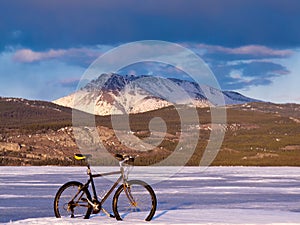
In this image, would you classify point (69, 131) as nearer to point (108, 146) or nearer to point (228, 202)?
point (108, 146)

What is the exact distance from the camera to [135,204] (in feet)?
52.3

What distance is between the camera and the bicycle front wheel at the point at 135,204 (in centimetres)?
1548

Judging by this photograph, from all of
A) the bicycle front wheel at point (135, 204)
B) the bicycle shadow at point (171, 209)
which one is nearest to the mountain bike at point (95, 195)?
the bicycle front wheel at point (135, 204)

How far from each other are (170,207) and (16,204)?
5547 millimetres

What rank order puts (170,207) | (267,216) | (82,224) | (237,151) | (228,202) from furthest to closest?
(237,151)
(228,202)
(170,207)
(267,216)
(82,224)

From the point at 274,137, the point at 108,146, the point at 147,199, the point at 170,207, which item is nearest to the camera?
the point at 170,207

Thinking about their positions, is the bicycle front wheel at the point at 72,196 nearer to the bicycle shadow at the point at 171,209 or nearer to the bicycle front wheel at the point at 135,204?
the bicycle front wheel at the point at 135,204

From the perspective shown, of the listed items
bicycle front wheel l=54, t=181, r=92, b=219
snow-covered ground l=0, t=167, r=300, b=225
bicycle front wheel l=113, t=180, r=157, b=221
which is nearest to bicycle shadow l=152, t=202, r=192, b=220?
snow-covered ground l=0, t=167, r=300, b=225

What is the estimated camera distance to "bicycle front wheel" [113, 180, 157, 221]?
50.8 ft

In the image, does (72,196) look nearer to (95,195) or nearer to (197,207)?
(95,195)

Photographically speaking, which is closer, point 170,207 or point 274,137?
point 170,207

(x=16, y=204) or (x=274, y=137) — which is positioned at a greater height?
(x=274, y=137)

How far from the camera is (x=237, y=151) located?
153750 mm

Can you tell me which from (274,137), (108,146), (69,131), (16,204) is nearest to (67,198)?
(16,204)
